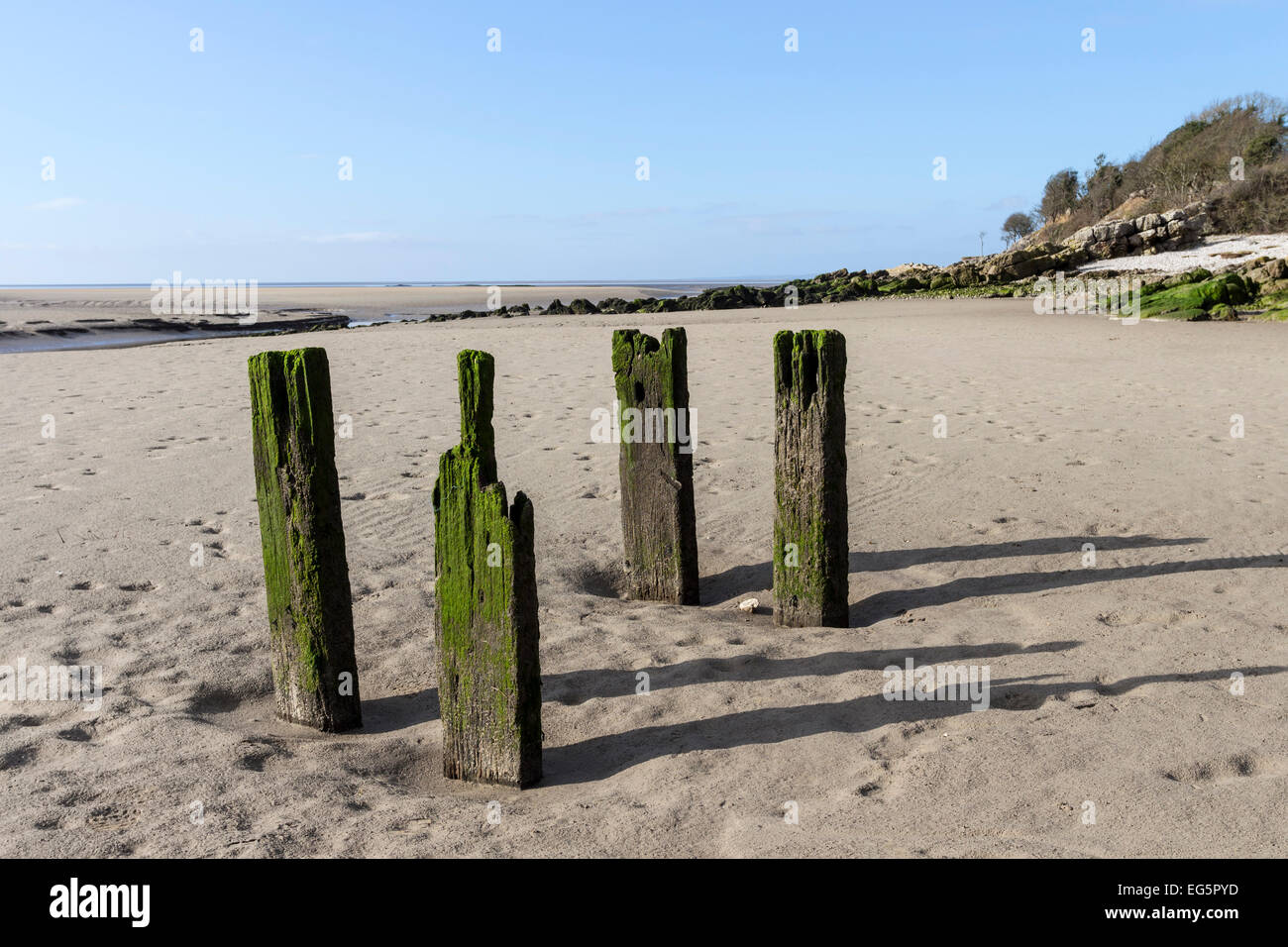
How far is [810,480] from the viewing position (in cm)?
546

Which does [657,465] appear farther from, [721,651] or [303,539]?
[303,539]

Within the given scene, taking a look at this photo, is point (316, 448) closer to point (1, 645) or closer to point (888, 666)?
point (1, 645)

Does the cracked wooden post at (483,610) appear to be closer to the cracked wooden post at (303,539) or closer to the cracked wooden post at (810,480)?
the cracked wooden post at (303,539)

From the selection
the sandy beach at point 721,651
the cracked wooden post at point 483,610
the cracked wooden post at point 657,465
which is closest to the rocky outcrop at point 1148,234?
the sandy beach at point 721,651

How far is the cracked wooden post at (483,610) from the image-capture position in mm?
3805

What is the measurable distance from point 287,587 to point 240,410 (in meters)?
8.53

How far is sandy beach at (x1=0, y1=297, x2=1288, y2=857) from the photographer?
11.6ft

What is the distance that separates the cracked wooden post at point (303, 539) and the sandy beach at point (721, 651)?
224 millimetres

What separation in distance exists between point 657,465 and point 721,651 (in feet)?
4.19

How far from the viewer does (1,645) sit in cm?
507

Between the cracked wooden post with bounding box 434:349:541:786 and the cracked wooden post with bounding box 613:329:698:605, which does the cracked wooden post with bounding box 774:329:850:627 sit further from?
the cracked wooden post with bounding box 434:349:541:786

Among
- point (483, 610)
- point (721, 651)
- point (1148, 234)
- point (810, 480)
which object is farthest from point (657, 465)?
point (1148, 234)

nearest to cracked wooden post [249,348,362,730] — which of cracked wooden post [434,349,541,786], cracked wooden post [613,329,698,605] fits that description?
cracked wooden post [434,349,541,786]
